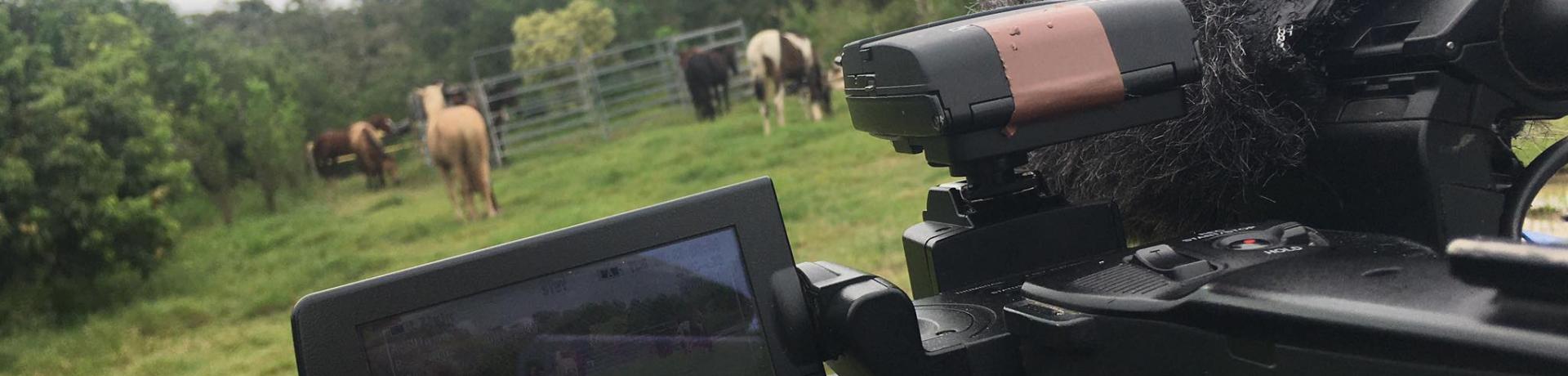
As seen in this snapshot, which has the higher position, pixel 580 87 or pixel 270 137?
pixel 270 137

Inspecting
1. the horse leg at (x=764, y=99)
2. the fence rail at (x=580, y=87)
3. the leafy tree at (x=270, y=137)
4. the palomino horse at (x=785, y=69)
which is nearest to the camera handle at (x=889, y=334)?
the leafy tree at (x=270, y=137)

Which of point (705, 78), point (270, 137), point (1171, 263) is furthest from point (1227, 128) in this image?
point (705, 78)

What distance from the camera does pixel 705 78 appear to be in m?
8.27

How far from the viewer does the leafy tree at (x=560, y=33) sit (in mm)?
7816

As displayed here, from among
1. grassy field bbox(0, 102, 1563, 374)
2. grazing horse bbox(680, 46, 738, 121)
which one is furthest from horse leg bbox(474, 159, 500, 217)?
grazing horse bbox(680, 46, 738, 121)

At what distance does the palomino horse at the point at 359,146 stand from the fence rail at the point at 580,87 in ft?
2.26

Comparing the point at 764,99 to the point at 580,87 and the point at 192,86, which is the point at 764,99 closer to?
the point at 580,87

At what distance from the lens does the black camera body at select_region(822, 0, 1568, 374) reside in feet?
1.72


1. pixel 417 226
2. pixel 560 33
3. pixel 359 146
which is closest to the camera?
pixel 417 226

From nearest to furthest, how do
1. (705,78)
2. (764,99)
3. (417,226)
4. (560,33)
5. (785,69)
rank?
1. (417,226)
2. (764,99)
3. (785,69)
4. (560,33)
5. (705,78)

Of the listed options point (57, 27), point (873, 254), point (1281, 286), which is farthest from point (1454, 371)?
point (57, 27)

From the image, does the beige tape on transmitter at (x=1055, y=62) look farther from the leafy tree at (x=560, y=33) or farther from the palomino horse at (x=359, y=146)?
the leafy tree at (x=560, y=33)

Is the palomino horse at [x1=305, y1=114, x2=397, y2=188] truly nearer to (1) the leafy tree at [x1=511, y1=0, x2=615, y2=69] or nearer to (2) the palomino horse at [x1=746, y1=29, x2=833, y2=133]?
(1) the leafy tree at [x1=511, y1=0, x2=615, y2=69]

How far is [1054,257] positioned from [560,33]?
7318mm
